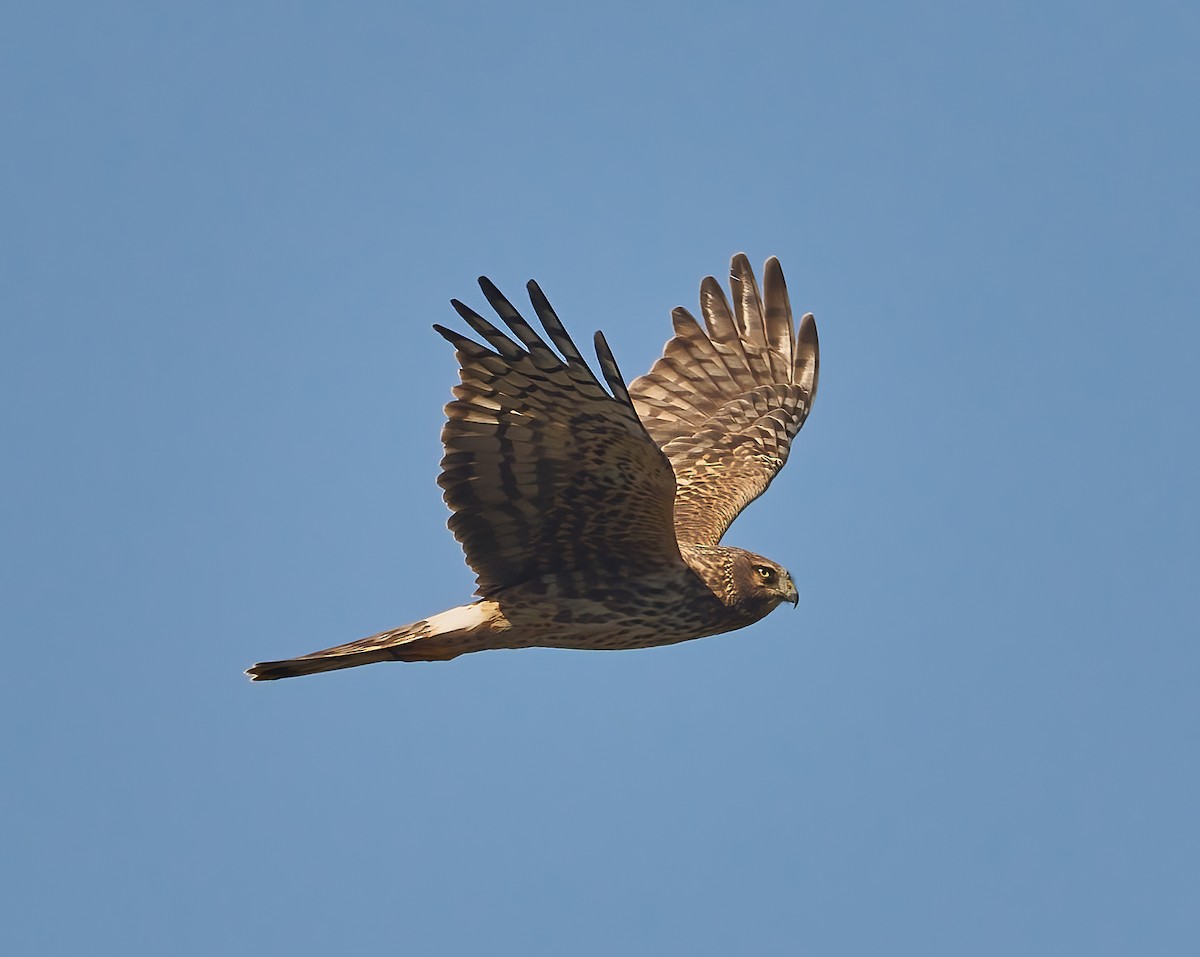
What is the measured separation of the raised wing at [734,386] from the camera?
12.7 metres

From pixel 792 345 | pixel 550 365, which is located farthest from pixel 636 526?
pixel 792 345

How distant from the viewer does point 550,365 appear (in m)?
8.84

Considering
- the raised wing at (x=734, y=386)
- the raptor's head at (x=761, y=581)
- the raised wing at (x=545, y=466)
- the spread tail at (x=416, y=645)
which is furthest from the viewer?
the raised wing at (x=734, y=386)

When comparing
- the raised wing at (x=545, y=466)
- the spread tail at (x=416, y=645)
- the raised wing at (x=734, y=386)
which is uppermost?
the raised wing at (x=734, y=386)

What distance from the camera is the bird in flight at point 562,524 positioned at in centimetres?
892

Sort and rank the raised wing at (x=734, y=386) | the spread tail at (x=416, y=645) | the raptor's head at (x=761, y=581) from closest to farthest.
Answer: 1. the spread tail at (x=416, y=645)
2. the raptor's head at (x=761, y=581)
3. the raised wing at (x=734, y=386)

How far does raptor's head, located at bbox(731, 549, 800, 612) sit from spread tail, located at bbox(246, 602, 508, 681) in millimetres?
1524

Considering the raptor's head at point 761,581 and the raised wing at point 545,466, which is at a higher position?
the raised wing at point 545,466

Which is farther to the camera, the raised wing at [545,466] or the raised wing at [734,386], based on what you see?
the raised wing at [734,386]

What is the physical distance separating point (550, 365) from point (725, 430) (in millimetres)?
4255

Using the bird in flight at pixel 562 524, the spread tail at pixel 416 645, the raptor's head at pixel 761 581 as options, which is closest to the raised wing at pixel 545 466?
the bird in flight at pixel 562 524

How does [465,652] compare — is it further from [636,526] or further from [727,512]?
[727,512]

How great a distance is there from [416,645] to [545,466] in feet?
4.60

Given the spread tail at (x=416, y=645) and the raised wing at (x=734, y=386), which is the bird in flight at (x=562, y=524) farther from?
the raised wing at (x=734, y=386)
